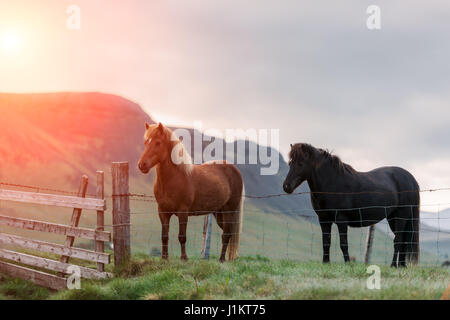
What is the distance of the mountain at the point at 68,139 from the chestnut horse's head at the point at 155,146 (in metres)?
79.8

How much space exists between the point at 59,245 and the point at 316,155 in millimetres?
5810

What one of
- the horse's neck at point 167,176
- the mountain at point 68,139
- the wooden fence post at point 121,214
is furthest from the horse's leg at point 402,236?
the mountain at point 68,139

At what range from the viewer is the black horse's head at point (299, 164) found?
963cm

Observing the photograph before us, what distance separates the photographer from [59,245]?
1003 centimetres

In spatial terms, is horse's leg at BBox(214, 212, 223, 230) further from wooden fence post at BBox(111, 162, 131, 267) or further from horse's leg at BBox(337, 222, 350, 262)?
horse's leg at BBox(337, 222, 350, 262)

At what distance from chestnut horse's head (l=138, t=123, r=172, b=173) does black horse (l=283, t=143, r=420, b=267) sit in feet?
8.23

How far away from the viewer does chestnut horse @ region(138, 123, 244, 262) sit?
29.9 feet

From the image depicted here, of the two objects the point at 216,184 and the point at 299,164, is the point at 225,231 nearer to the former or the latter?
the point at 216,184

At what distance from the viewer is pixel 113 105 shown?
151125 millimetres

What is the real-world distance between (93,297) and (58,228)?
2822mm

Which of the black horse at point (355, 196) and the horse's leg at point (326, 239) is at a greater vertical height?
the black horse at point (355, 196)

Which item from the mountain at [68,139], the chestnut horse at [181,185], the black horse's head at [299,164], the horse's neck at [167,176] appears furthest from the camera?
the mountain at [68,139]

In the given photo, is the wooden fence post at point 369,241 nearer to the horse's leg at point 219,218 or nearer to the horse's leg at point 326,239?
the horse's leg at point 326,239

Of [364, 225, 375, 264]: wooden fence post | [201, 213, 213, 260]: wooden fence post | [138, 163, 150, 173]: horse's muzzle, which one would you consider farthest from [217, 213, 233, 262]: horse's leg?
[364, 225, 375, 264]: wooden fence post
